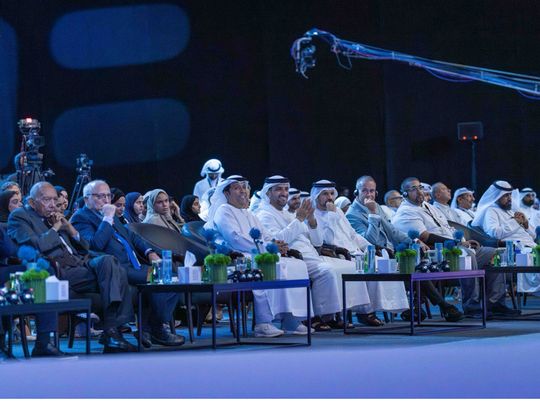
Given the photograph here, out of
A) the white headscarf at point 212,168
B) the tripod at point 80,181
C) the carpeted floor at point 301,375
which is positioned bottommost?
the carpeted floor at point 301,375

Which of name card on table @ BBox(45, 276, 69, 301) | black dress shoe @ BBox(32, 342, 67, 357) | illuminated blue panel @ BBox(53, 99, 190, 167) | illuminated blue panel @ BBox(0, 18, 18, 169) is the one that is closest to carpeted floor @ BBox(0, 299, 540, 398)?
name card on table @ BBox(45, 276, 69, 301)

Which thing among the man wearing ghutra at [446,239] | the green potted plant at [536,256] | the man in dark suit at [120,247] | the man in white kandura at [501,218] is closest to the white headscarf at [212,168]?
the man wearing ghutra at [446,239]

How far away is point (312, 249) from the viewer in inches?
315

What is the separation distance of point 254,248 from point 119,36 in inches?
219

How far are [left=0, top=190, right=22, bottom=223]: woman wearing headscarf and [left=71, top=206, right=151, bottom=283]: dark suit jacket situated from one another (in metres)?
0.53

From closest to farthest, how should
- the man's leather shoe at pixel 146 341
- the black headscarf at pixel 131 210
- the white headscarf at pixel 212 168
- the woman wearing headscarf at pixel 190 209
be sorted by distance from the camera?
the man's leather shoe at pixel 146 341, the black headscarf at pixel 131 210, the woman wearing headscarf at pixel 190 209, the white headscarf at pixel 212 168

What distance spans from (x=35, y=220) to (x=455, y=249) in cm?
302

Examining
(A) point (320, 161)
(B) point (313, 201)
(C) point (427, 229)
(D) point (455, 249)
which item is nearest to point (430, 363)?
(D) point (455, 249)

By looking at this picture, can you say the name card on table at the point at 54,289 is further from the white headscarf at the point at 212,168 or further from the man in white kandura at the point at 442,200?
the white headscarf at the point at 212,168

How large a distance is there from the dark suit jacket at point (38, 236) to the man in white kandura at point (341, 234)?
2652 mm

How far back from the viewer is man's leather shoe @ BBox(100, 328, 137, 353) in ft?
19.9

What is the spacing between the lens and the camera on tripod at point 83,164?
11.1 m

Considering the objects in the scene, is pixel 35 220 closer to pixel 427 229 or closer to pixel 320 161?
pixel 427 229

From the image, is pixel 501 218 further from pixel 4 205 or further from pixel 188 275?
pixel 4 205
